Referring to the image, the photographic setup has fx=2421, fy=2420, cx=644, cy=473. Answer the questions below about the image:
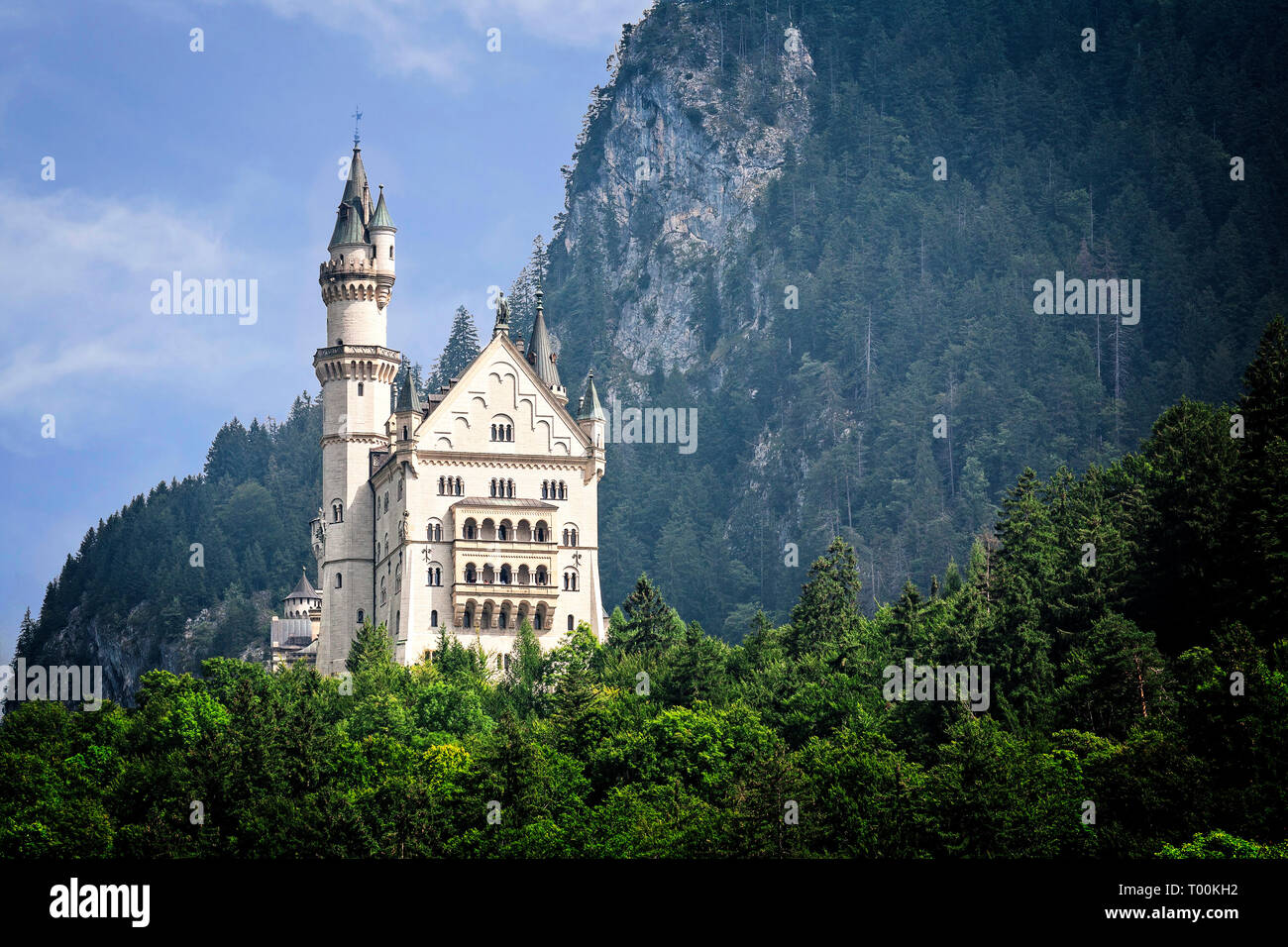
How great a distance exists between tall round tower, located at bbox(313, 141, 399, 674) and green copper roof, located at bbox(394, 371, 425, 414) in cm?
302

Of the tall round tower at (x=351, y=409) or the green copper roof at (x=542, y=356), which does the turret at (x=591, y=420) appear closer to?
the green copper roof at (x=542, y=356)

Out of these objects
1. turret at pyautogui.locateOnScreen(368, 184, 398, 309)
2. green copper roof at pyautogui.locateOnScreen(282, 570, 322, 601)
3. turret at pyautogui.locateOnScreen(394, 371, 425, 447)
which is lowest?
green copper roof at pyautogui.locateOnScreen(282, 570, 322, 601)

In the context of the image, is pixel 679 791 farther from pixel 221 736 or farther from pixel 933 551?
pixel 933 551

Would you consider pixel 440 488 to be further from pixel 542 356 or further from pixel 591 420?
pixel 542 356

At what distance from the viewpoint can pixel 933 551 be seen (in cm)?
19862

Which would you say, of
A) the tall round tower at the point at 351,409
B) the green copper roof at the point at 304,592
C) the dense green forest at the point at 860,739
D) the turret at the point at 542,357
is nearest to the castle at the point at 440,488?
the tall round tower at the point at 351,409

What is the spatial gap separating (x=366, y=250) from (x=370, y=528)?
15.2m

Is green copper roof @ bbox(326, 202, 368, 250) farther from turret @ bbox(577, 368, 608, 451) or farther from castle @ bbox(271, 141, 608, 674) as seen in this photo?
turret @ bbox(577, 368, 608, 451)

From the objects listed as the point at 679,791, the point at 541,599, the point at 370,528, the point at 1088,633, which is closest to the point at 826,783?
the point at 679,791

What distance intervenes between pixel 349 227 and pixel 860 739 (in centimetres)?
5342

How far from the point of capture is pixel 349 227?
132500 millimetres

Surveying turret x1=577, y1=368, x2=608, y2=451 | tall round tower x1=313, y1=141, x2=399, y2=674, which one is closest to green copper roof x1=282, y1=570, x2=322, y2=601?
tall round tower x1=313, y1=141, x2=399, y2=674

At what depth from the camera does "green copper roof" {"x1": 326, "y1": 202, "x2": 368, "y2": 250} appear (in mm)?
132125
